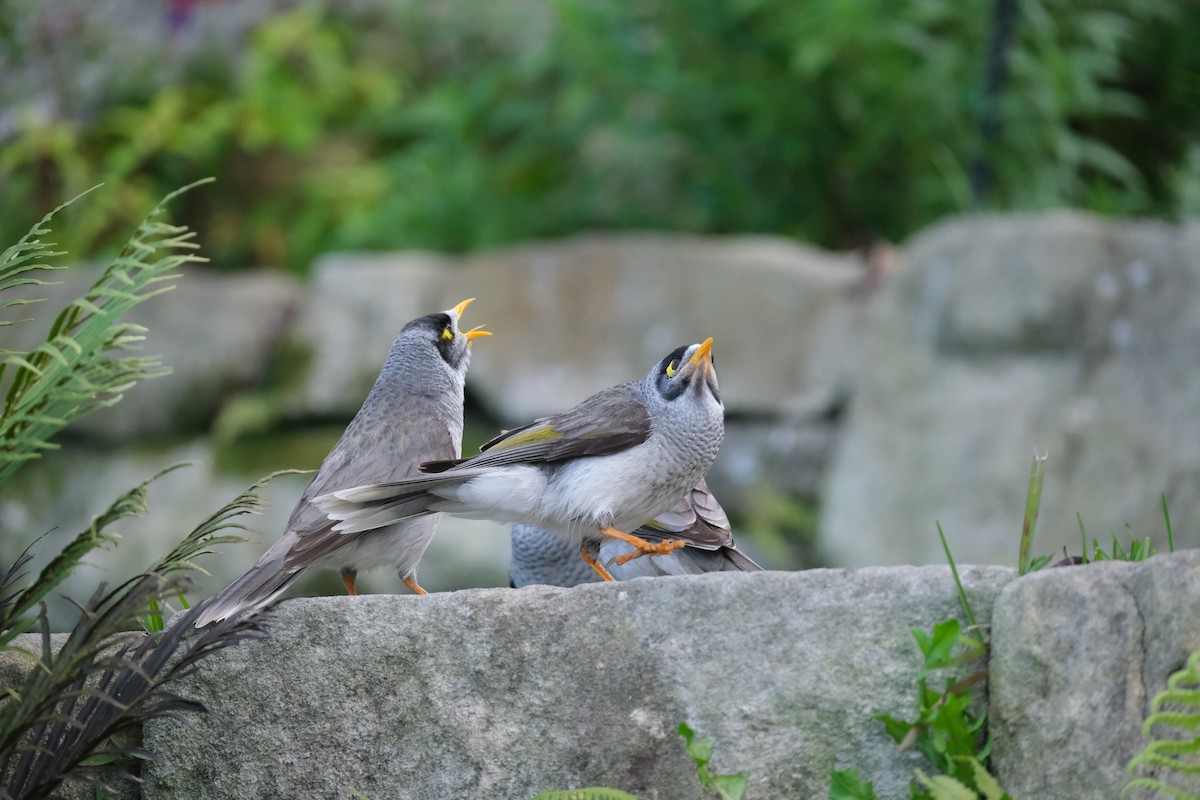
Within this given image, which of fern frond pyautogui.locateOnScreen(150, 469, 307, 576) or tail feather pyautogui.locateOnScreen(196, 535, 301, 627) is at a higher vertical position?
fern frond pyautogui.locateOnScreen(150, 469, 307, 576)

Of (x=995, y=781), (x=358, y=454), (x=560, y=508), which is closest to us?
(x=995, y=781)

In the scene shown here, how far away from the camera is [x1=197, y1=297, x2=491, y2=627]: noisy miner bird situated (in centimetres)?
322

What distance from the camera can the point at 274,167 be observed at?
1043cm

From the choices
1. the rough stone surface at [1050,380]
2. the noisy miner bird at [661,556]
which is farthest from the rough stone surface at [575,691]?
the rough stone surface at [1050,380]

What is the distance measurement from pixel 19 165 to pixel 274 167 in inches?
65.6

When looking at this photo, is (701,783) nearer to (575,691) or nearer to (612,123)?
(575,691)

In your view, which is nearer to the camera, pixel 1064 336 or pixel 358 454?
pixel 358 454

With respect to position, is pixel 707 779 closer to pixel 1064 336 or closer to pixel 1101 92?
pixel 1064 336

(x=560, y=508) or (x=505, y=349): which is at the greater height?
A: (x=560, y=508)

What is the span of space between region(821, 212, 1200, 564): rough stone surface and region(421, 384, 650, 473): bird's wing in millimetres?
4473

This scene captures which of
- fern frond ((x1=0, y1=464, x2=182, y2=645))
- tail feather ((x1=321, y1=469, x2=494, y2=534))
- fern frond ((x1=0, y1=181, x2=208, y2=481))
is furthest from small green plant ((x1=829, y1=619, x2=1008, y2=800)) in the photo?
fern frond ((x1=0, y1=181, x2=208, y2=481))

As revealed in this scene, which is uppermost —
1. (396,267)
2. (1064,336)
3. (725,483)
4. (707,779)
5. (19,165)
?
(707,779)

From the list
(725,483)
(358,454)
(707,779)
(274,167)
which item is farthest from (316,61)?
(707,779)

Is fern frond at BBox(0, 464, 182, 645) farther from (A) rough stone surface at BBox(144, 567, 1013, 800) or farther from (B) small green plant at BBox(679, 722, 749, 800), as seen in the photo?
(B) small green plant at BBox(679, 722, 749, 800)
